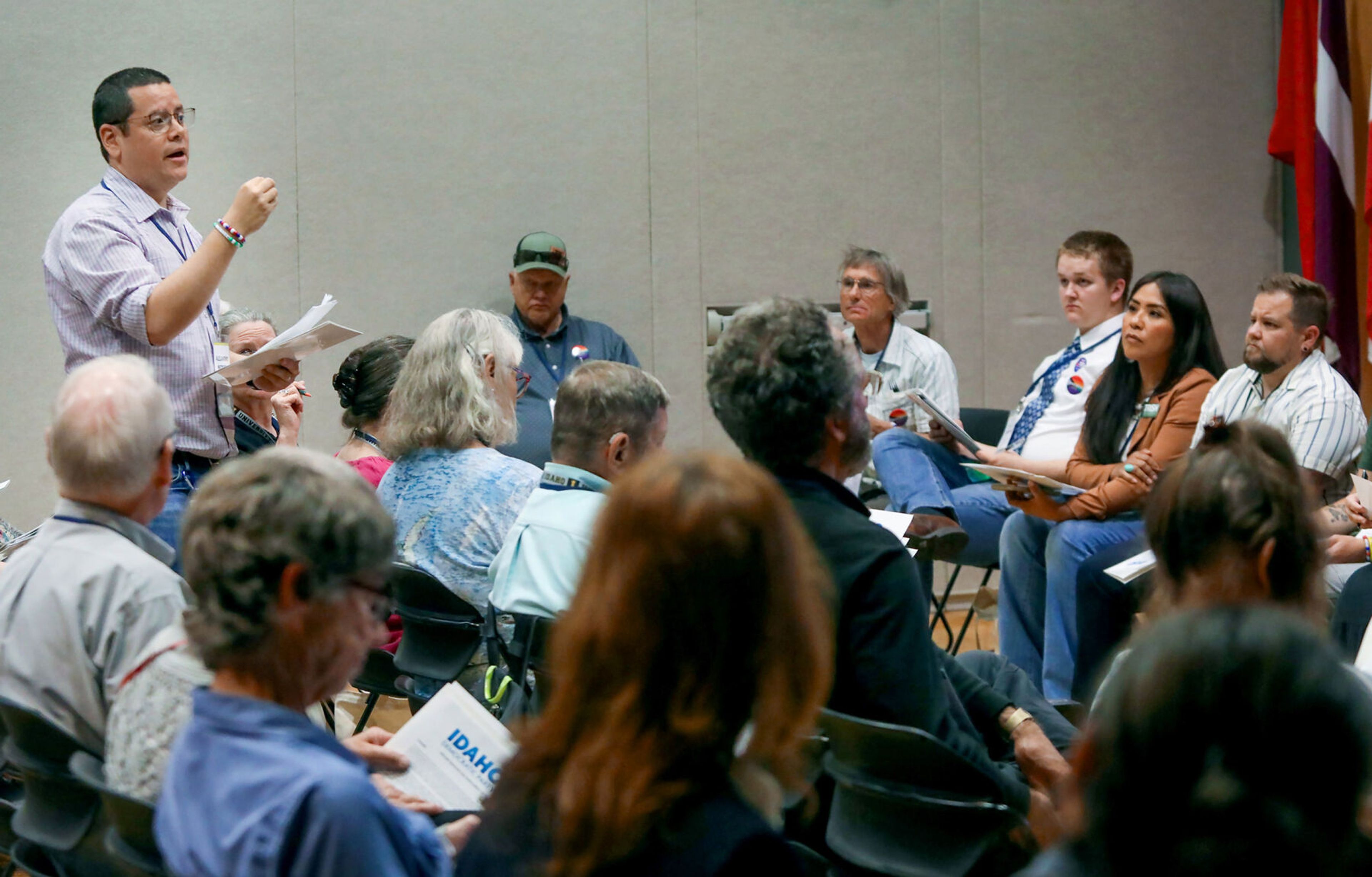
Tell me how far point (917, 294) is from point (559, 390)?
384cm

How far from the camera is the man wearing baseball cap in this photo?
5.39 meters

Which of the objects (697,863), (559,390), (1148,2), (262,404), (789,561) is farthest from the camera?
(1148,2)

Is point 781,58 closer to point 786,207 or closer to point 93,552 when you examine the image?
point 786,207

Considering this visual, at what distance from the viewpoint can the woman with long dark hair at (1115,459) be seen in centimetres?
377

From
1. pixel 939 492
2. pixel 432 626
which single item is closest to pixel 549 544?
pixel 432 626

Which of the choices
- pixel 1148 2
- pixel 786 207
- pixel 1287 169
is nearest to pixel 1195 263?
pixel 1287 169

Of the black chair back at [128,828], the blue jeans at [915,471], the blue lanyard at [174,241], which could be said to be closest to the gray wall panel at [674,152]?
the blue jeans at [915,471]

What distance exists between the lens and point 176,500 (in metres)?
2.66

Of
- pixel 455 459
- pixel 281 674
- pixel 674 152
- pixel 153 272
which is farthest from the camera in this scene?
pixel 674 152

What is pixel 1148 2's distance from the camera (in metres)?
6.26

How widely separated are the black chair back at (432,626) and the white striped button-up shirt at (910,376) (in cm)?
251

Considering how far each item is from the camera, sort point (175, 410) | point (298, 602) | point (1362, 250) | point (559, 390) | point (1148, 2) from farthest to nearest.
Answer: point (1148, 2) < point (1362, 250) < point (175, 410) < point (559, 390) < point (298, 602)

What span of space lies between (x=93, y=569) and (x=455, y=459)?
1197 millimetres

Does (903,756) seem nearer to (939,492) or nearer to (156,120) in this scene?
(156,120)
